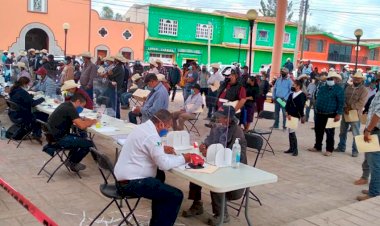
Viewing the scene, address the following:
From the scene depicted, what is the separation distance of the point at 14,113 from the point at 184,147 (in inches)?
174

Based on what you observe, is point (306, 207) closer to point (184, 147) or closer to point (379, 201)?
point (379, 201)

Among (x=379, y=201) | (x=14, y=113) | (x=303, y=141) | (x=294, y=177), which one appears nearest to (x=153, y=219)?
(x=379, y=201)

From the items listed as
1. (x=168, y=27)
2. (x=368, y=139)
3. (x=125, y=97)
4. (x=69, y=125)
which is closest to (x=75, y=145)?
(x=69, y=125)

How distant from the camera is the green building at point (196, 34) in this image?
33094mm

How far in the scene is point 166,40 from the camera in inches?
1315

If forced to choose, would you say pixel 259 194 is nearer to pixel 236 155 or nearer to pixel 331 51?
pixel 236 155

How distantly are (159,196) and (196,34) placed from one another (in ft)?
106

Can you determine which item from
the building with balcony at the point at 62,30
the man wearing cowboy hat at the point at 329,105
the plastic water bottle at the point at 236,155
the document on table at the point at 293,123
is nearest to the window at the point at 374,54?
the building with balcony at the point at 62,30

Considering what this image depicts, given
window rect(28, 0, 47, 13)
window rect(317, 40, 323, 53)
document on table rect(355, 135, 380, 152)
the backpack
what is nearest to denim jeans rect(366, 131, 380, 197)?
document on table rect(355, 135, 380, 152)

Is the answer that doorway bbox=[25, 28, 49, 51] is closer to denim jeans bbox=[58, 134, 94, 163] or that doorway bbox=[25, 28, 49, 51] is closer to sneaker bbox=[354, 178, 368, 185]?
denim jeans bbox=[58, 134, 94, 163]

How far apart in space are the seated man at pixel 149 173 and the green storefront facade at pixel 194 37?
94.2 ft

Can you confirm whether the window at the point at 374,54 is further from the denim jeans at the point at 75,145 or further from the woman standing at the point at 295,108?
the denim jeans at the point at 75,145

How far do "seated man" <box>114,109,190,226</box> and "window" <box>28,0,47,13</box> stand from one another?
25.6 m

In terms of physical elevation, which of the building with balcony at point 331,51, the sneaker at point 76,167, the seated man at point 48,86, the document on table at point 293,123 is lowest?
the sneaker at point 76,167
